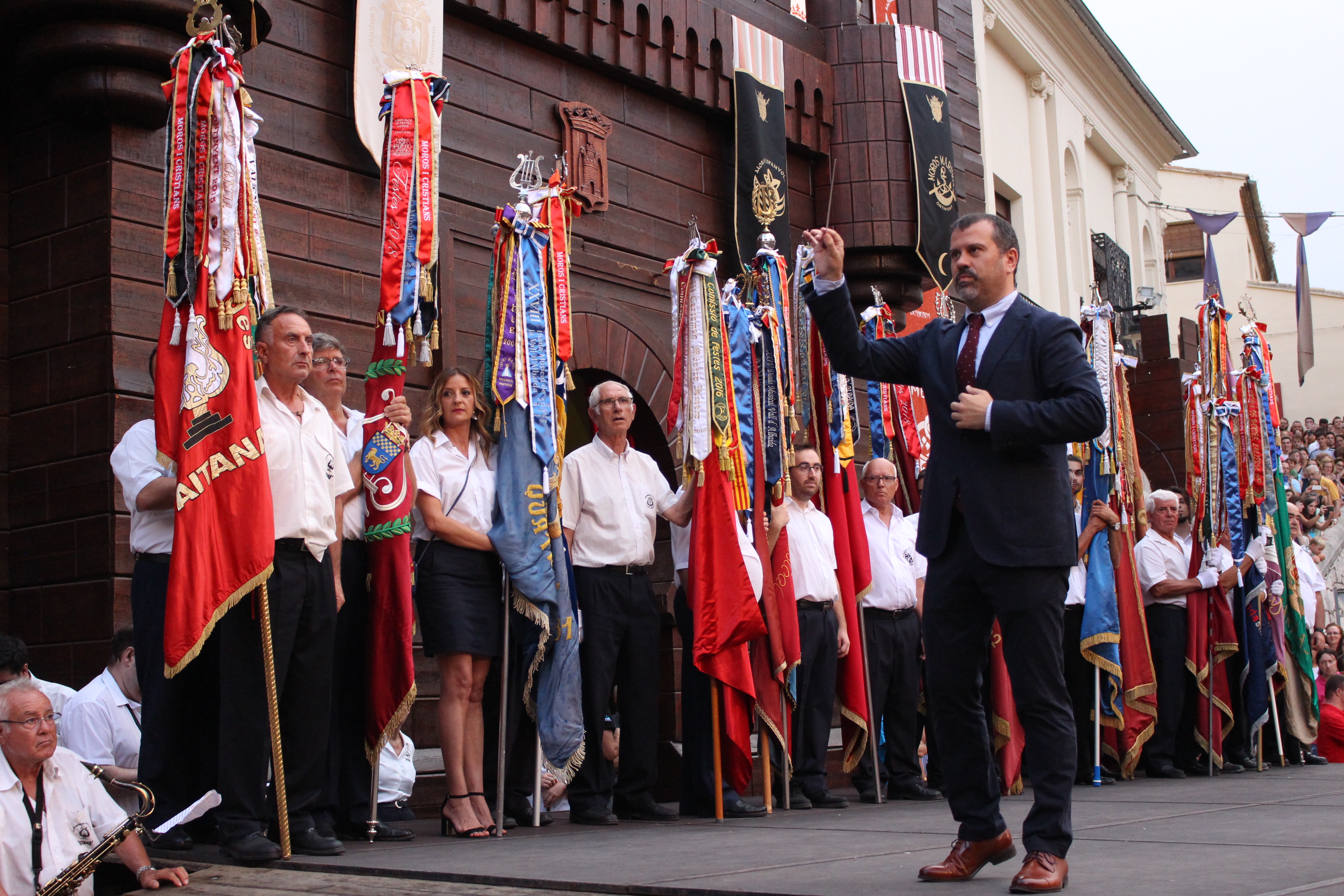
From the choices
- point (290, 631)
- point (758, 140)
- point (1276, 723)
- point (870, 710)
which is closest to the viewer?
point (290, 631)

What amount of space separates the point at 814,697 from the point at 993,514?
3297mm

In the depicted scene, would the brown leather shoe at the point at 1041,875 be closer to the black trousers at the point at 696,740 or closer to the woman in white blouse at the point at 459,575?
the woman in white blouse at the point at 459,575

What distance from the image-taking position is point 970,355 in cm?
394

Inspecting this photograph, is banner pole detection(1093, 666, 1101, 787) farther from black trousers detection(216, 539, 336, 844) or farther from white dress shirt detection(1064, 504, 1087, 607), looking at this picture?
black trousers detection(216, 539, 336, 844)

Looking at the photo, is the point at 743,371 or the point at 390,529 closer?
the point at 390,529

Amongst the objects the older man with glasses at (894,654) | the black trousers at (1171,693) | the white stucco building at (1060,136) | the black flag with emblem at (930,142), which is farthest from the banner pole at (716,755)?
the white stucco building at (1060,136)

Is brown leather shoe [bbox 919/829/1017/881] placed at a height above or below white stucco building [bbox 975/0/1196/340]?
below

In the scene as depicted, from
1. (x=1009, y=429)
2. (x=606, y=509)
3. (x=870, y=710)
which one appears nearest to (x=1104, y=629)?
(x=870, y=710)

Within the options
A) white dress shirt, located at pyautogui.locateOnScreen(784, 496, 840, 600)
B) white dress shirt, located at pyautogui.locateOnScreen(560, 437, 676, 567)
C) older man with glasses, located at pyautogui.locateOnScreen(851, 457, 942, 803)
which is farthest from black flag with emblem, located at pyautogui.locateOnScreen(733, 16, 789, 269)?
white dress shirt, located at pyautogui.locateOnScreen(560, 437, 676, 567)

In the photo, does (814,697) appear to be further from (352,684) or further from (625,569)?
(352,684)

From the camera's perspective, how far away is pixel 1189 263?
105 ft

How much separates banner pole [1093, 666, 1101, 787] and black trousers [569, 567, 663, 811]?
2984mm

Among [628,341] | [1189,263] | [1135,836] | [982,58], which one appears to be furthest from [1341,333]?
[1135,836]

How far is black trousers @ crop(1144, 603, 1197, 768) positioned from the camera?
8.74 meters
